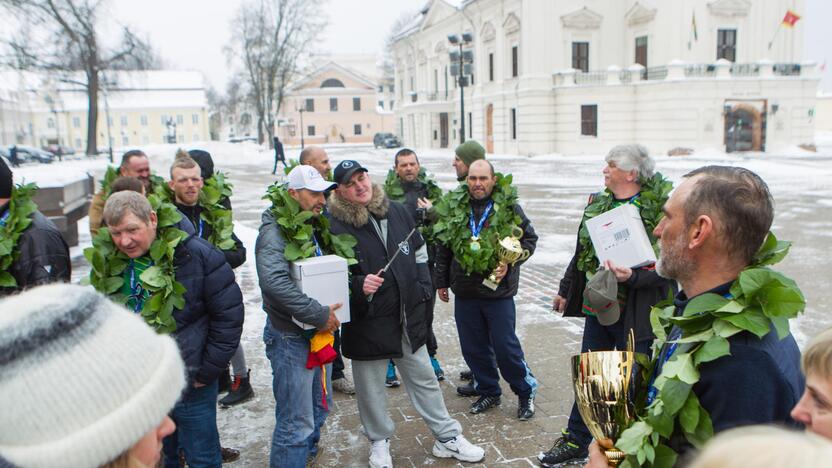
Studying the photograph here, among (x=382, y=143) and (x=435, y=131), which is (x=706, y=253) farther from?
(x=382, y=143)

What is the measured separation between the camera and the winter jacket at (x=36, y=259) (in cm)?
405

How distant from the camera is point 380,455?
439 cm

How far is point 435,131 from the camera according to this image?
184 feet

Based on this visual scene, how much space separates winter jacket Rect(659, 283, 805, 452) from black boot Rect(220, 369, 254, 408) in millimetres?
4394

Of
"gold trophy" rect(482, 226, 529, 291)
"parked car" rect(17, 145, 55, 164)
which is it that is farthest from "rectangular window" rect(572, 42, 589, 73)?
"gold trophy" rect(482, 226, 529, 291)

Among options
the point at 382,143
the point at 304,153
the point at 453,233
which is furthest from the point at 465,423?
the point at 382,143

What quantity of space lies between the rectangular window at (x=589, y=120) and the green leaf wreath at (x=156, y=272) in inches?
1542

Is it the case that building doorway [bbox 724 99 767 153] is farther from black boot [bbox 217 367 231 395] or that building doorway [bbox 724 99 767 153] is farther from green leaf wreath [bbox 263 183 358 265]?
green leaf wreath [bbox 263 183 358 265]

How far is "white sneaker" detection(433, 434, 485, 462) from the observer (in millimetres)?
4438

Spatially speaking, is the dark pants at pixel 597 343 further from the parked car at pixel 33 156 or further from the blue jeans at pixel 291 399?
the parked car at pixel 33 156

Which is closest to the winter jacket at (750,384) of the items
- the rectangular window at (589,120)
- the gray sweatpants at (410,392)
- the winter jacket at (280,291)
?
the winter jacket at (280,291)

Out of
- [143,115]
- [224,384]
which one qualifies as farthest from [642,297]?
[143,115]

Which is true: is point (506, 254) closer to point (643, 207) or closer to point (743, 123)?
point (643, 207)

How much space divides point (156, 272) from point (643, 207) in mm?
3060
